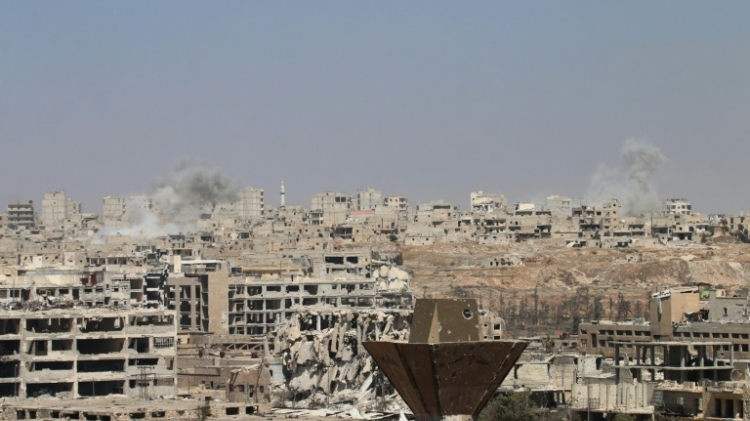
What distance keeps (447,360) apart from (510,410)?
24.4 m

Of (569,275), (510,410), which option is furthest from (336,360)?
(569,275)

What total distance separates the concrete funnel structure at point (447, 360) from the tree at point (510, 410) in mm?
22752

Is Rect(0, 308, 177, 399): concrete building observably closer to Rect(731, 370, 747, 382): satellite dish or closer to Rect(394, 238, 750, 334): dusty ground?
Rect(731, 370, 747, 382): satellite dish

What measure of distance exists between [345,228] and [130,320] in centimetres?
9313

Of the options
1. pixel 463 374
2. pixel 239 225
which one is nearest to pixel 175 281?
pixel 463 374

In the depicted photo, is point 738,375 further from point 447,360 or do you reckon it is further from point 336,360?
point 447,360

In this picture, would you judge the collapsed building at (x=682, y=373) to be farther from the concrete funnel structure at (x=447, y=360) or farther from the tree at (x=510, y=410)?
the concrete funnel structure at (x=447, y=360)

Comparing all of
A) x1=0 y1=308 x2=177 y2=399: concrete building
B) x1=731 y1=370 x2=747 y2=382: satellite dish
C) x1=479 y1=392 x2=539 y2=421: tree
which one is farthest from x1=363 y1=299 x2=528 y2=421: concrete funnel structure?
x1=0 y1=308 x2=177 y2=399: concrete building

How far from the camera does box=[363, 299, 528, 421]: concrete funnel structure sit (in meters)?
30.7

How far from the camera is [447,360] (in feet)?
101

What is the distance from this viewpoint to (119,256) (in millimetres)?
117312

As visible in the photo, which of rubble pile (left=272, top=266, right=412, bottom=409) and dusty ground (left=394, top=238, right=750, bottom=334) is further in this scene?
dusty ground (left=394, top=238, right=750, bottom=334)

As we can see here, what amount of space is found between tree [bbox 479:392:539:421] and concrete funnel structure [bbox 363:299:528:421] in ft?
74.6

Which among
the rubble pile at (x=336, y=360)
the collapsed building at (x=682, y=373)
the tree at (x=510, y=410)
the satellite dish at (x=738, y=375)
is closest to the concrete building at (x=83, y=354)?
the rubble pile at (x=336, y=360)
